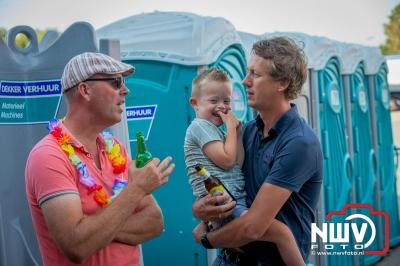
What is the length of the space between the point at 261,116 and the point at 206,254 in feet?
6.15

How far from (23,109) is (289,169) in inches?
62.7

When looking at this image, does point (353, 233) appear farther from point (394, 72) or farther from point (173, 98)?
point (394, 72)

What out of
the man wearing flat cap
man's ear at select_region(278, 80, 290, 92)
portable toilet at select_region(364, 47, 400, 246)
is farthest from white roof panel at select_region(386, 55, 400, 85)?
the man wearing flat cap

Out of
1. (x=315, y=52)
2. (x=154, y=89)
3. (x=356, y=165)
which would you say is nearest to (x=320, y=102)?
(x=315, y=52)

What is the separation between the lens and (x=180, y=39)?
460 centimetres

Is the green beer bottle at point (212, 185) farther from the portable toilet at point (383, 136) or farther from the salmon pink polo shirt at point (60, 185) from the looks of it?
the portable toilet at point (383, 136)

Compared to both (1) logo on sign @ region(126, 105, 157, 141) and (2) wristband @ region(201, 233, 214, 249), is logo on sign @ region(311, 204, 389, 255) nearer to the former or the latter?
(1) logo on sign @ region(126, 105, 157, 141)

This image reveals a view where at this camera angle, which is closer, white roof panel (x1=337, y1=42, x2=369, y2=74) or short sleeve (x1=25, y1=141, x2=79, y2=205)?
short sleeve (x1=25, y1=141, x2=79, y2=205)

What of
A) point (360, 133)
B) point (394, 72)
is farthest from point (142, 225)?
point (394, 72)

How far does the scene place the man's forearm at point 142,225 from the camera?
252 cm

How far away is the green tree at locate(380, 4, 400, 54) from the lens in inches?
1891

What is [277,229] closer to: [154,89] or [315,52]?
[154,89]

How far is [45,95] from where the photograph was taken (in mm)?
3316

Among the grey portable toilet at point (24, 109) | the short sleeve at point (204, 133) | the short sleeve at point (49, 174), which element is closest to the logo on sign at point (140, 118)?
the grey portable toilet at point (24, 109)
